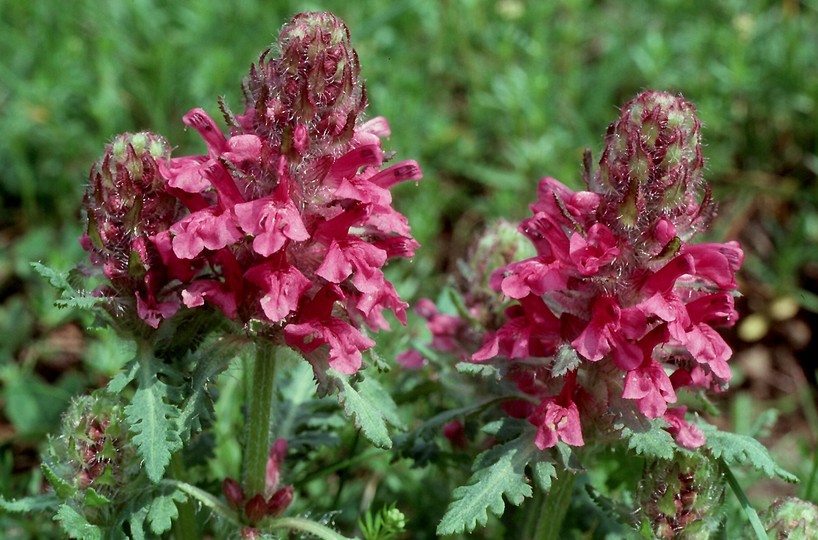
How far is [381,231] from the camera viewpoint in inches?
103

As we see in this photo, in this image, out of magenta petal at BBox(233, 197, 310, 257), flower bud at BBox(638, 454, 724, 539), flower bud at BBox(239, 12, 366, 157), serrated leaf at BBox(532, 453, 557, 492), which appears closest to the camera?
magenta petal at BBox(233, 197, 310, 257)

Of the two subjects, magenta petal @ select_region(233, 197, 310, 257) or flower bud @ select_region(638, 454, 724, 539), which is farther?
flower bud @ select_region(638, 454, 724, 539)

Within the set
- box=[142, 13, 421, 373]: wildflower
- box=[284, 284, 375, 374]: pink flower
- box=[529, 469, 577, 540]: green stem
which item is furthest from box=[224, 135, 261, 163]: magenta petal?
box=[529, 469, 577, 540]: green stem

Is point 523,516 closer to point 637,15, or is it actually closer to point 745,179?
point 745,179

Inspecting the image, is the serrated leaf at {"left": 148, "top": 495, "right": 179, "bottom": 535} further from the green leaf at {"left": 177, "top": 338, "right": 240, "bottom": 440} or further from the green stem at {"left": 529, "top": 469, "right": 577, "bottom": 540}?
the green stem at {"left": 529, "top": 469, "right": 577, "bottom": 540}

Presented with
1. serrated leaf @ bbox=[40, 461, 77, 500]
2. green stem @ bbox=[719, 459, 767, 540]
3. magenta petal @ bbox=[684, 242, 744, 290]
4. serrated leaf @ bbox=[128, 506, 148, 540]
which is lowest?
green stem @ bbox=[719, 459, 767, 540]

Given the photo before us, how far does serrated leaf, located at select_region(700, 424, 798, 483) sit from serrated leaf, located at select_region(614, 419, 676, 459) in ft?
0.42

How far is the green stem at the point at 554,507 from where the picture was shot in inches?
111

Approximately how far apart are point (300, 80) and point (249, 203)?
1.04ft

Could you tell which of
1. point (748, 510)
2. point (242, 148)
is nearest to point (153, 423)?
point (242, 148)

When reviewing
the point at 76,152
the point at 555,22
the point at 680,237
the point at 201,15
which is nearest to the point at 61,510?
the point at 680,237

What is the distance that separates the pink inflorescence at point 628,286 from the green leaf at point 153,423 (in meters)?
0.79

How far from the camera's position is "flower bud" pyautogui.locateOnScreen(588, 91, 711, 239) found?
8.17 feet

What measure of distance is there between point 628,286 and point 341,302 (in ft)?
2.37
